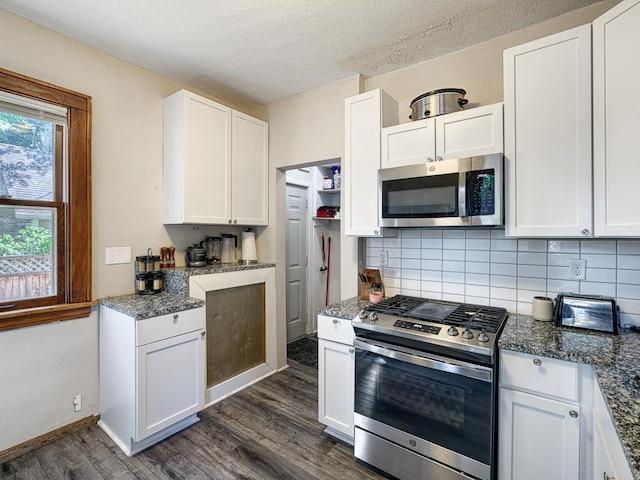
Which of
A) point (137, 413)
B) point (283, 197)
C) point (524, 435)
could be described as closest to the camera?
point (524, 435)

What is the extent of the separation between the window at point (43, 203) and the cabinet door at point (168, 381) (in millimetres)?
705

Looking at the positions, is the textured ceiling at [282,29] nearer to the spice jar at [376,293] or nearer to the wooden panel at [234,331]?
the spice jar at [376,293]

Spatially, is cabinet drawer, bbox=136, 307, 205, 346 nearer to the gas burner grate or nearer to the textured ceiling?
the gas burner grate

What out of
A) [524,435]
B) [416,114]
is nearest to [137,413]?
[524,435]

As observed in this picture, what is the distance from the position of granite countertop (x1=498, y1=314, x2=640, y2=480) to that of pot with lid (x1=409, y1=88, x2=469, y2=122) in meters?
1.36

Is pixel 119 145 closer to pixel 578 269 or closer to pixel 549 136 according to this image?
pixel 549 136

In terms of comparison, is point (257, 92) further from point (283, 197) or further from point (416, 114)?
point (416, 114)

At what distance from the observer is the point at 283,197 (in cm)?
329

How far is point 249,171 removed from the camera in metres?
3.04

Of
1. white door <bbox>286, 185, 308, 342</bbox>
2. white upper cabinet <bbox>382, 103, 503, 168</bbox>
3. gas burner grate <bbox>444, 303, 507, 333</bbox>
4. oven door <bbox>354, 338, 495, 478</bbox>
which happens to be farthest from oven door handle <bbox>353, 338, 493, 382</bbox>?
white door <bbox>286, 185, 308, 342</bbox>

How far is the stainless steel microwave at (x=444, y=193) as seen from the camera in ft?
5.51

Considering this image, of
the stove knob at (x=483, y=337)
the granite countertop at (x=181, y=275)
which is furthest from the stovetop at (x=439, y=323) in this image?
the granite countertop at (x=181, y=275)

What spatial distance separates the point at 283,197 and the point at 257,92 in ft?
3.47

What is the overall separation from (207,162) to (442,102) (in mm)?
1913
